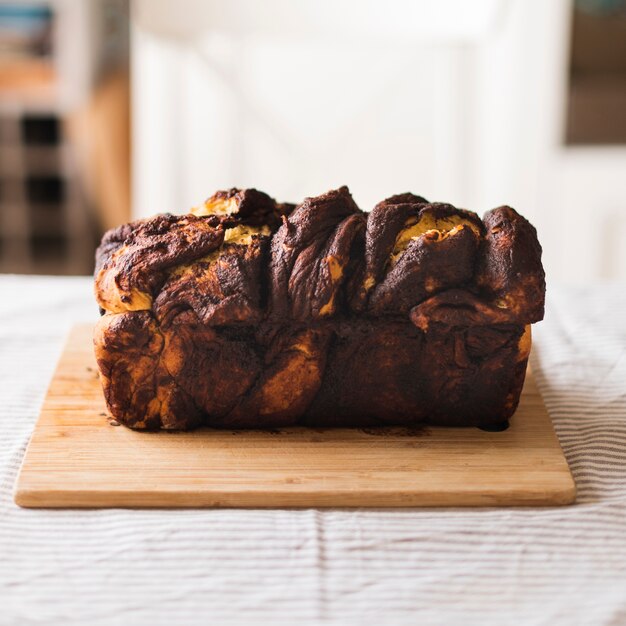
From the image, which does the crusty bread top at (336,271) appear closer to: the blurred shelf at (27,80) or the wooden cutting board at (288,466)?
the wooden cutting board at (288,466)

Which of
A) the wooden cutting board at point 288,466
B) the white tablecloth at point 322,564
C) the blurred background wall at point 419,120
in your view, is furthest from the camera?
the blurred background wall at point 419,120

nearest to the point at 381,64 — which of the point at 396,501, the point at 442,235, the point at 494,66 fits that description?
the point at 494,66

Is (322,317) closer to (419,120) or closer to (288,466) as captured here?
(288,466)

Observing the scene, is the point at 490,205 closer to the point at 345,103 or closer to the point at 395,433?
the point at 345,103

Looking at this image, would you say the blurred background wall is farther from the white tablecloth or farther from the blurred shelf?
the white tablecloth

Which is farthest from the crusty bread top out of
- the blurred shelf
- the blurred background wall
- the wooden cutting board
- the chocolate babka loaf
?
the blurred shelf

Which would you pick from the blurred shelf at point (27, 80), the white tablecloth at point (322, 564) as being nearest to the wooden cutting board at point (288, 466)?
the white tablecloth at point (322, 564)
